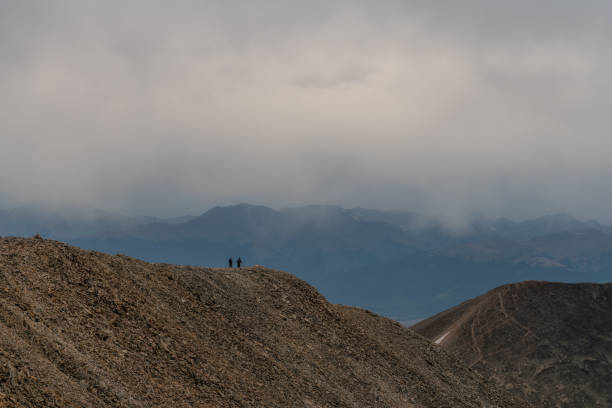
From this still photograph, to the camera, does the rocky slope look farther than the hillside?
No

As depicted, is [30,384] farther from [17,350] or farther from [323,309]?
[323,309]

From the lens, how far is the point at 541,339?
88.8 meters

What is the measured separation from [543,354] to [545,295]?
60.4ft

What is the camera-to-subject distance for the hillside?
3036 inches

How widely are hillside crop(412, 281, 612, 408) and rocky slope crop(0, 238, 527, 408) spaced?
3666cm

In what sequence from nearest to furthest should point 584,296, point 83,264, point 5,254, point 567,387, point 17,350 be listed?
1. point 17,350
2. point 5,254
3. point 83,264
4. point 567,387
5. point 584,296

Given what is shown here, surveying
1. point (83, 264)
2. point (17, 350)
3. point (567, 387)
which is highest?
point (83, 264)

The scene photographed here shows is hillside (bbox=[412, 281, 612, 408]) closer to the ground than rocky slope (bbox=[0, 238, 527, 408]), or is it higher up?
closer to the ground

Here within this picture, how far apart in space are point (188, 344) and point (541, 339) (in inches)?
2964

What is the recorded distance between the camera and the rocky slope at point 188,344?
19250 mm

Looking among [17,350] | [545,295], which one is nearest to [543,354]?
[545,295]

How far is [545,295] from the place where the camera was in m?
101

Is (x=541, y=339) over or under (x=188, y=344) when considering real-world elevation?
under

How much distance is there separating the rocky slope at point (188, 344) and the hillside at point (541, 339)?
120 feet
